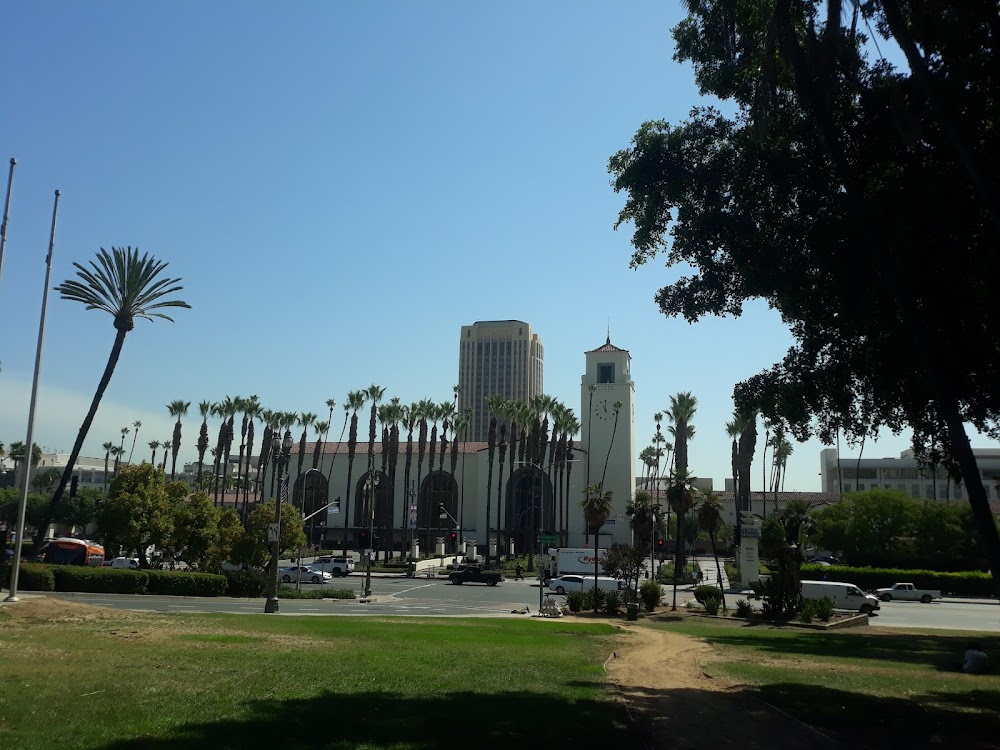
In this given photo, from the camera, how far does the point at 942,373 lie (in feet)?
40.8

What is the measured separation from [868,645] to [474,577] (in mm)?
36447

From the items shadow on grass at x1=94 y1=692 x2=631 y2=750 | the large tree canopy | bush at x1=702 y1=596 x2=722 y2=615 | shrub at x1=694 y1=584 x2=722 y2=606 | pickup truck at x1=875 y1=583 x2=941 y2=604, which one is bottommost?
pickup truck at x1=875 y1=583 x2=941 y2=604

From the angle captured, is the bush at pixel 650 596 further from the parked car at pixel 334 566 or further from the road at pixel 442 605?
the parked car at pixel 334 566

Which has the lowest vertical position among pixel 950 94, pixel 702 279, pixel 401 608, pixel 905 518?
pixel 401 608

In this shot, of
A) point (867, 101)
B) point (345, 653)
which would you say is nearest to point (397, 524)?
point (345, 653)

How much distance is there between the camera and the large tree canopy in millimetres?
12242

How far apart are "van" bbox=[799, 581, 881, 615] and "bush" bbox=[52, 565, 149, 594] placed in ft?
107

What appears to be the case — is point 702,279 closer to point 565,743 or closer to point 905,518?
point 565,743

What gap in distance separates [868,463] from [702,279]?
12375cm

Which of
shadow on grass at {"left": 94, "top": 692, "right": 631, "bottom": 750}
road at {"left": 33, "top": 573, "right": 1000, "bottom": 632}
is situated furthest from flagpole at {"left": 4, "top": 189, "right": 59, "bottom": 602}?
shadow on grass at {"left": 94, "top": 692, "right": 631, "bottom": 750}

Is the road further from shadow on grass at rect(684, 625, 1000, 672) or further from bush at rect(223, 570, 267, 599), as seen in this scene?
shadow on grass at rect(684, 625, 1000, 672)

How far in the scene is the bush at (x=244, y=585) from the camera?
40.4 metres

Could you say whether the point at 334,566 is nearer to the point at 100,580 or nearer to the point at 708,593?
the point at 100,580

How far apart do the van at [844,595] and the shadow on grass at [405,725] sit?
3495cm
